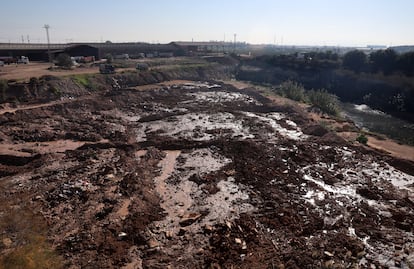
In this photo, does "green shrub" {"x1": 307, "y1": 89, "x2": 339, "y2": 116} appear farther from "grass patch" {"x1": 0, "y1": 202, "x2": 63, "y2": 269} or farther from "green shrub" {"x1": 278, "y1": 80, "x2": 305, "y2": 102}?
"grass patch" {"x1": 0, "y1": 202, "x2": 63, "y2": 269}

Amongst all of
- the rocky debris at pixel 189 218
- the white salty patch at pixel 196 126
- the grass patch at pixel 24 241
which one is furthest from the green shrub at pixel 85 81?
the rocky debris at pixel 189 218

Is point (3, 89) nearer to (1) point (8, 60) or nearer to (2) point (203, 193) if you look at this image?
(1) point (8, 60)

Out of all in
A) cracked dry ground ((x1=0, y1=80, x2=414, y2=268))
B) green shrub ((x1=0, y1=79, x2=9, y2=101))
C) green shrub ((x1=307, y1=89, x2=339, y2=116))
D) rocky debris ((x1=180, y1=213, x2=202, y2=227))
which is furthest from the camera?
green shrub ((x1=307, y1=89, x2=339, y2=116))

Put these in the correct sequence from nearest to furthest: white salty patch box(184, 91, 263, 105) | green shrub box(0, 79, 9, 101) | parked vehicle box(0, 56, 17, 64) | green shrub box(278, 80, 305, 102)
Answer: green shrub box(0, 79, 9, 101), white salty patch box(184, 91, 263, 105), green shrub box(278, 80, 305, 102), parked vehicle box(0, 56, 17, 64)

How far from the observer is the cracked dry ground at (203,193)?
15633 millimetres

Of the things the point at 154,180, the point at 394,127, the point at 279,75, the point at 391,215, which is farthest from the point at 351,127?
the point at 279,75

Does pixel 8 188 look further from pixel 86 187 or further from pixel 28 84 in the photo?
pixel 28 84

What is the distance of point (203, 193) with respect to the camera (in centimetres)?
2145

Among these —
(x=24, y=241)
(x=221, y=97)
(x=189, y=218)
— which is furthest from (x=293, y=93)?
(x=24, y=241)

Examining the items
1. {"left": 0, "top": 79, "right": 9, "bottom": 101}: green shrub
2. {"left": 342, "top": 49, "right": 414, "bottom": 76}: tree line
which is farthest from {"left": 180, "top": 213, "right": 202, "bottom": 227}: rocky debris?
{"left": 342, "top": 49, "right": 414, "bottom": 76}: tree line

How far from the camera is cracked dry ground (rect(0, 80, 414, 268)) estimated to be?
15.6m

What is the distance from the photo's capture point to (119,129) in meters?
35.2

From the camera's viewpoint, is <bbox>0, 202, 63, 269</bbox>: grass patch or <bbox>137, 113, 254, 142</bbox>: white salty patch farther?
<bbox>137, 113, 254, 142</bbox>: white salty patch

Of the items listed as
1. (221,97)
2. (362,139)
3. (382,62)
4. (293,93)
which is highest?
(382,62)
